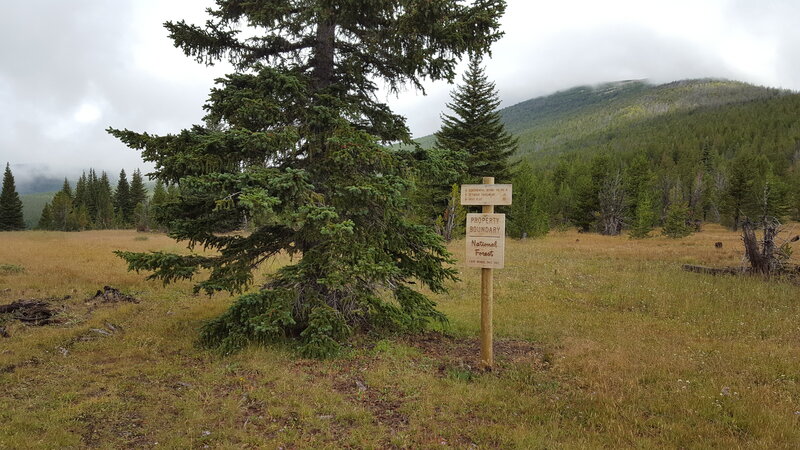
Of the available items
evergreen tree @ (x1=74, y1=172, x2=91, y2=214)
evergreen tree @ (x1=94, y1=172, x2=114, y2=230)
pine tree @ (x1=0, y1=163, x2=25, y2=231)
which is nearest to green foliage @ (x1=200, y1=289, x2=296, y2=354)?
pine tree @ (x1=0, y1=163, x2=25, y2=231)

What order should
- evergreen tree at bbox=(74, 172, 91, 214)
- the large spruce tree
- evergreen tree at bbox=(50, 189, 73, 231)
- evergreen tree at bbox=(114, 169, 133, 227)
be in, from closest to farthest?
the large spruce tree → evergreen tree at bbox=(50, 189, 73, 231) → evergreen tree at bbox=(114, 169, 133, 227) → evergreen tree at bbox=(74, 172, 91, 214)

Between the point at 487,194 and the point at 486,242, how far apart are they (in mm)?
817

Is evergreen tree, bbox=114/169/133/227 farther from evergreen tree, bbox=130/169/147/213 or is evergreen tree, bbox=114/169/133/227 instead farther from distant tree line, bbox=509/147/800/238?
distant tree line, bbox=509/147/800/238

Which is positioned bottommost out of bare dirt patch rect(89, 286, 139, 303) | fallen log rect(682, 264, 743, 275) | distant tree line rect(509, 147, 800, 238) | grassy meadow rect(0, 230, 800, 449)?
grassy meadow rect(0, 230, 800, 449)

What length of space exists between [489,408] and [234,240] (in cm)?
536

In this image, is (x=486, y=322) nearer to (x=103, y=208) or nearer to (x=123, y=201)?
(x=123, y=201)

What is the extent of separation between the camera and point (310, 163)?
7.64 meters

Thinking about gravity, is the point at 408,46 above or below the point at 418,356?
above

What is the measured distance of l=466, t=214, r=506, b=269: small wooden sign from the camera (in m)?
6.74

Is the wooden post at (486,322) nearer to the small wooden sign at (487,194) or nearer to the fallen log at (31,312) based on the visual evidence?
the small wooden sign at (487,194)

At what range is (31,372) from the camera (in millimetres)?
6406

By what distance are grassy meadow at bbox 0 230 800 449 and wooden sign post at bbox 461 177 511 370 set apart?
72 centimetres

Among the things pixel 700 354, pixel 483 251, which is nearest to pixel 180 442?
pixel 483 251

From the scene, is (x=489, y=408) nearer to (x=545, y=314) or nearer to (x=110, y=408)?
(x=110, y=408)
